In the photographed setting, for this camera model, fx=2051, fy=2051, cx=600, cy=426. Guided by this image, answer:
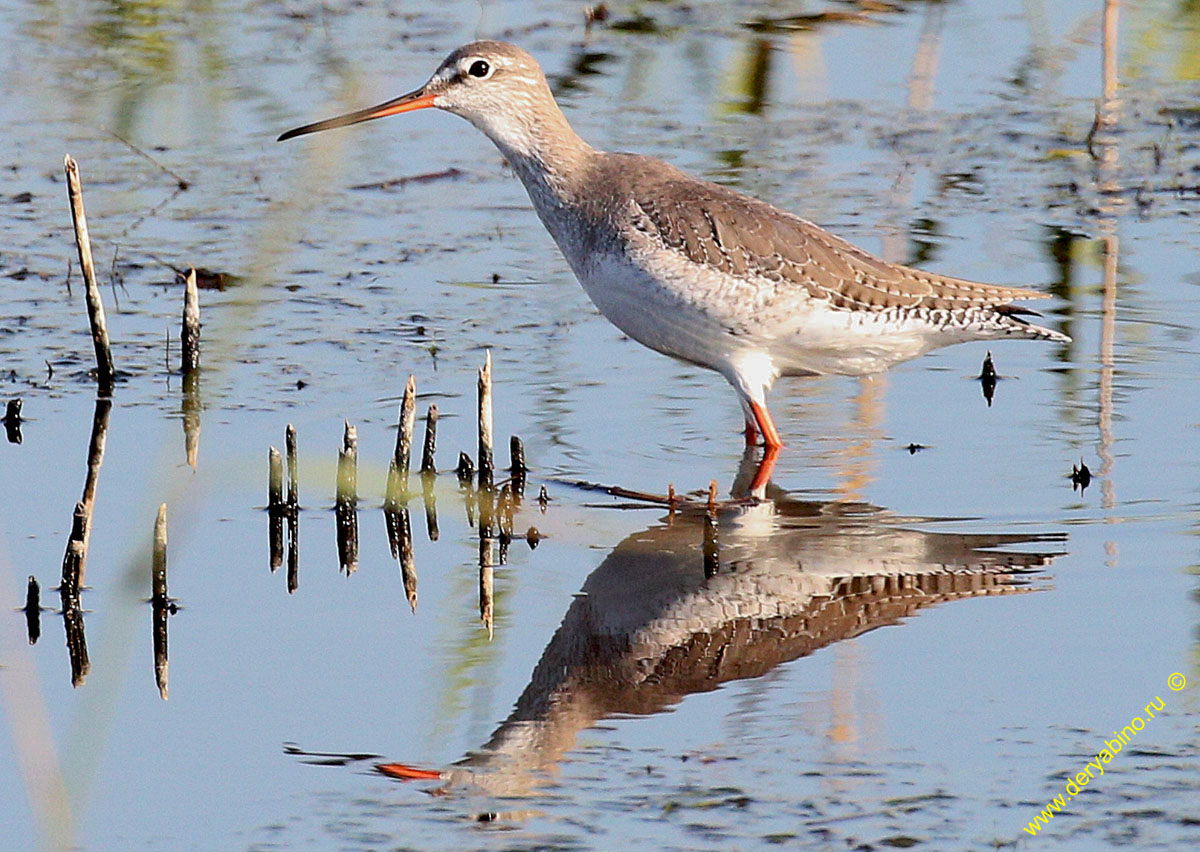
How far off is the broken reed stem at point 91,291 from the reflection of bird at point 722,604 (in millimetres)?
2677

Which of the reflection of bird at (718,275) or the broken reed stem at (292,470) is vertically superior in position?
the reflection of bird at (718,275)

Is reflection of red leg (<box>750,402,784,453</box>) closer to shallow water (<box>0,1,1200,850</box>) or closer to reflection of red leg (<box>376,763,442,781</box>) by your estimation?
shallow water (<box>0,1,1200,850</box>)

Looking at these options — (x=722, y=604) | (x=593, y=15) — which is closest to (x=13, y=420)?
(x=722, y=604)

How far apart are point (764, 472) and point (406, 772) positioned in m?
3.19

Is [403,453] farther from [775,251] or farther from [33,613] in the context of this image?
[775,251]

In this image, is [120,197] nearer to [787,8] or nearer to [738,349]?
[738,349]

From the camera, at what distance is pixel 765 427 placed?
8.33m

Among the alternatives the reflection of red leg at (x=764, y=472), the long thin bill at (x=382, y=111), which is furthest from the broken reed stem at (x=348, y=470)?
the long thin bill at (x=382, y=111)

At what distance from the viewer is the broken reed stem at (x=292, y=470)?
706 cm

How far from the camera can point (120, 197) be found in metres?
11.3

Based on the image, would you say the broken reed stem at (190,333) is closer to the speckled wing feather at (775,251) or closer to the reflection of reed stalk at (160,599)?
the speckled wing feather at (775,251)

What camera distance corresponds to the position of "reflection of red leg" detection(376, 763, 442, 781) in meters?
5.25

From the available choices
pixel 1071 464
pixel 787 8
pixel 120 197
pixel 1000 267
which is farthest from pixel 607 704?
pixel 787 8

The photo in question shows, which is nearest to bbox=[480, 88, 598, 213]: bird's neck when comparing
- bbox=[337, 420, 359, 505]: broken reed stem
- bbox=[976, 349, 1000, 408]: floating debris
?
bbox=[337, 420, 359, 505]: broken reed stem
